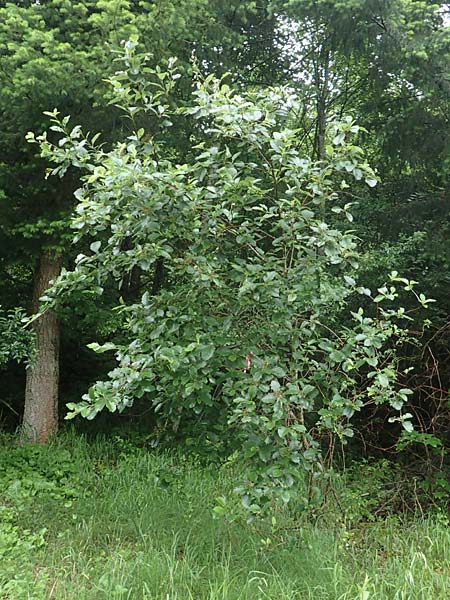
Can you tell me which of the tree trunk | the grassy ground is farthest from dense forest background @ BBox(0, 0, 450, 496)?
the grassy ground

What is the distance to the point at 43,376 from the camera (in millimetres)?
5734

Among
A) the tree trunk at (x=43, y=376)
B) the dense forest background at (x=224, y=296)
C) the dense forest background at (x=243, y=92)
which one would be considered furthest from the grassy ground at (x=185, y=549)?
the tree trunk at (x=43, y=376)

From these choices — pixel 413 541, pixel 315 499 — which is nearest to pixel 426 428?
pixel 413 541

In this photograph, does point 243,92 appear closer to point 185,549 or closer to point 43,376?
point 185,549

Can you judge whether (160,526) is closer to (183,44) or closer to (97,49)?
(97,49)

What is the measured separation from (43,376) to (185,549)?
3165mm

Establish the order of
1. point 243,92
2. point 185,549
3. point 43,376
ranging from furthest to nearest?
point 43,376 < point 243,92 < point 185,549

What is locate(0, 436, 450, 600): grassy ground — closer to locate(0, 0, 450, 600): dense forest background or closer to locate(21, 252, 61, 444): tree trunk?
locate(0, 0, 450, 600): dense forest background

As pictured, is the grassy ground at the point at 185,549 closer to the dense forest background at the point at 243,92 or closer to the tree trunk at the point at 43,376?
the dense forest background at the point at 243,92

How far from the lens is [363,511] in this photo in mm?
4082

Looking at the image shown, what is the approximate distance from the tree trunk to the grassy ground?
1.08 m

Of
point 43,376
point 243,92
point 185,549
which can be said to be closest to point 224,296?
point 185,549

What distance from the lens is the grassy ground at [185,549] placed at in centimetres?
268

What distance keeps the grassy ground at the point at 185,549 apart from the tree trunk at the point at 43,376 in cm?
108
